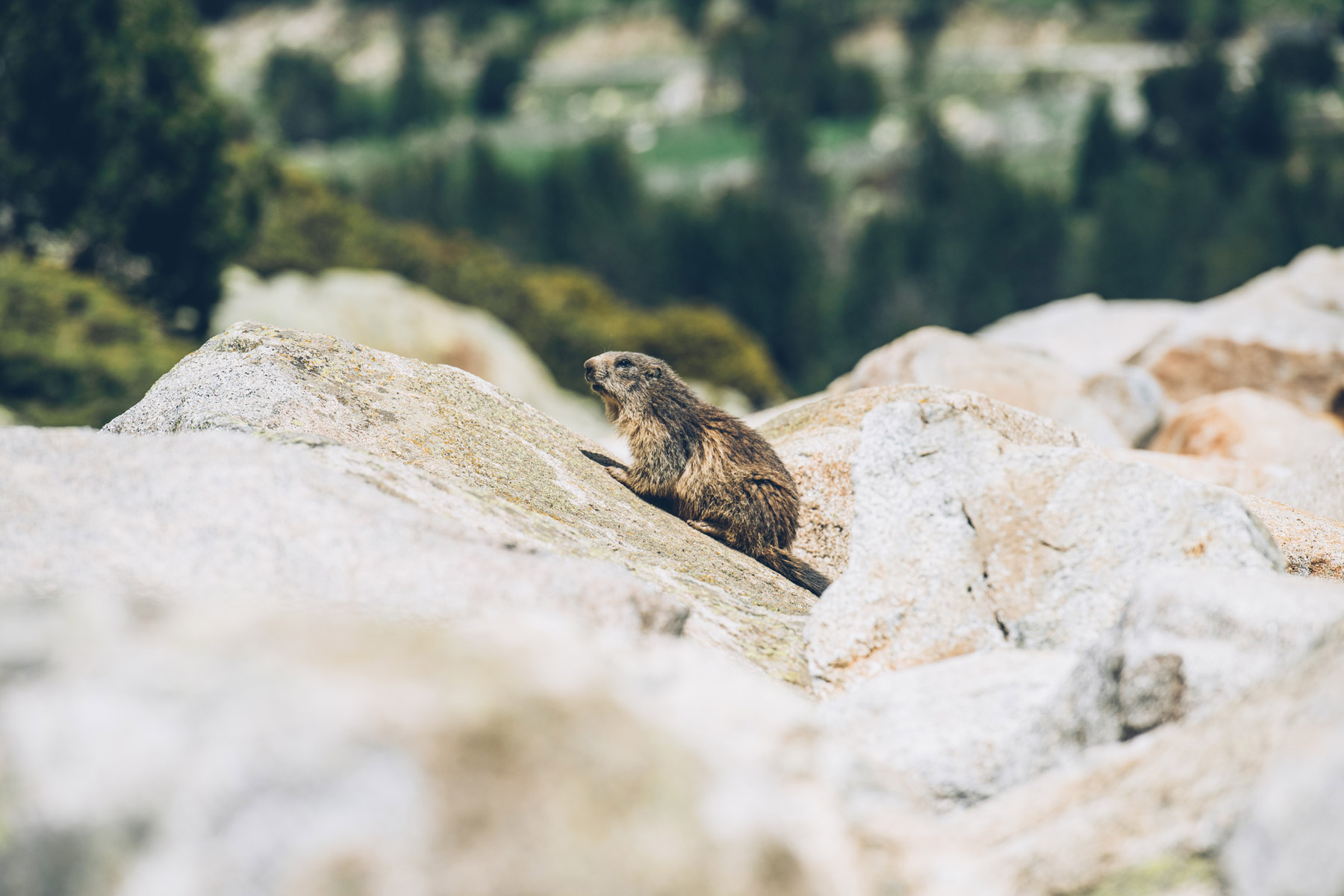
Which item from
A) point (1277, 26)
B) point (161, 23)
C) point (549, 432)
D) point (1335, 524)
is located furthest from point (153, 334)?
point (1277, 26)

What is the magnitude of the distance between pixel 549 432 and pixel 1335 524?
5.88 m

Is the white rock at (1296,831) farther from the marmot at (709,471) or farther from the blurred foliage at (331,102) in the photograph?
the blurred foliage at (331,102)

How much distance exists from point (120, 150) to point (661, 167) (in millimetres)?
104437

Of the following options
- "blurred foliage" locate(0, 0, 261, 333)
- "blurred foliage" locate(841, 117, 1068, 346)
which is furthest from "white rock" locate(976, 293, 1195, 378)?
"blurred foliage" locate(841, 117, 1068, 346)

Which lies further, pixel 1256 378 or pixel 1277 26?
pixel 1277 26

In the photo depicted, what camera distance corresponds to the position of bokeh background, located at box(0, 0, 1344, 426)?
28.6 metres

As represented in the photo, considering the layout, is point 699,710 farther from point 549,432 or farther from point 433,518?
point 549,432

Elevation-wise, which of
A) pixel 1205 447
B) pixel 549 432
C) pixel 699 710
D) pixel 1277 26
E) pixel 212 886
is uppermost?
pixel 1277 26

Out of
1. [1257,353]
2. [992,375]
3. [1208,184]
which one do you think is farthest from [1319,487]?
[1208,184]

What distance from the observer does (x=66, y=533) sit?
167 inches

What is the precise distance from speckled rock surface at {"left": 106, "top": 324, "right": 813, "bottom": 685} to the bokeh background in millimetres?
17387

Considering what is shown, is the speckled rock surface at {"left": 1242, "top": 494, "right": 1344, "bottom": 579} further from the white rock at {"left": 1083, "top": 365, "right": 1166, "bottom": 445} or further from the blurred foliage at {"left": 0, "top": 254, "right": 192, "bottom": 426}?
the blurred foliage at {"left": 0, "top": 254, "right": 192, "bottom": 426}

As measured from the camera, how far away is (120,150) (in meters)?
29.1

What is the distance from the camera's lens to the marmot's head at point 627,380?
9.10 metres
